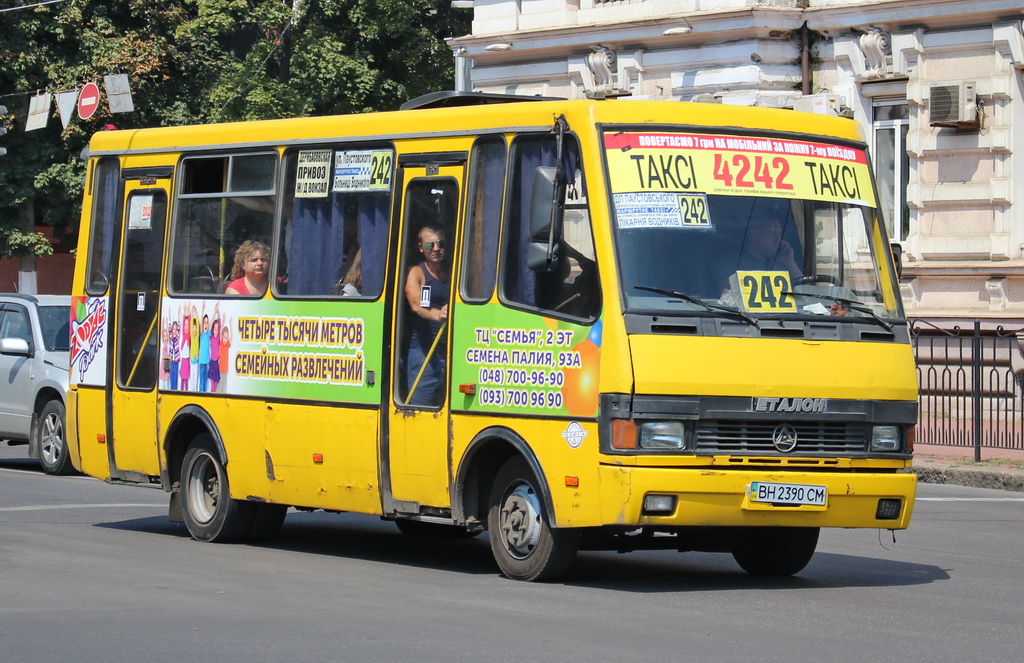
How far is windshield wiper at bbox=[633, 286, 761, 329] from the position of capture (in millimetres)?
10000

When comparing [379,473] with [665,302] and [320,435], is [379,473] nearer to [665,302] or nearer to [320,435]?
[320,435]

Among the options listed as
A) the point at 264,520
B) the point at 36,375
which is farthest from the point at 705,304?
A: the point at 36,375

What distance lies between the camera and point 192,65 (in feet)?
148

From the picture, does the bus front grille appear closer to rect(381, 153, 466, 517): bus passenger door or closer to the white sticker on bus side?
the white sticker on bus side

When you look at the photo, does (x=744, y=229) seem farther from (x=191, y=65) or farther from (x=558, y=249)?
(x=191, y=65)

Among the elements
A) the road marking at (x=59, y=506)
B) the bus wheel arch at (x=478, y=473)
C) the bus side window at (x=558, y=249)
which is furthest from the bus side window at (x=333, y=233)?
the road marking at (x=59, y=506)

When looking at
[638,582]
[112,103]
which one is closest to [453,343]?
[638,582]

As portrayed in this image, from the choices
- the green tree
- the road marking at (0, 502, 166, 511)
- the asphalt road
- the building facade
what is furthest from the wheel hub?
the green tree

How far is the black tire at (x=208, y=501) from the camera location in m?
12.9

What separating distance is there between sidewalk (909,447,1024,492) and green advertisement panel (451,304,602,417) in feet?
30.2

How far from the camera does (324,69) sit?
3753 centimetres

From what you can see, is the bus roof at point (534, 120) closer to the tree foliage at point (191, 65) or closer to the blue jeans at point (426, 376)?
the blue jeans at point (426, 376)

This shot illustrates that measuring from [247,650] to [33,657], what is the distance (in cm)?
91

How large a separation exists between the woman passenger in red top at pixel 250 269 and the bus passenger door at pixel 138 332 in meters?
0.94
